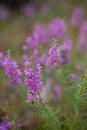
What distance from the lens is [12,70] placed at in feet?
8.33

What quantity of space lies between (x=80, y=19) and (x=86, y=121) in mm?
2626

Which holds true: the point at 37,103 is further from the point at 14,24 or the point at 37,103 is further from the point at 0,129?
the point at 14,24

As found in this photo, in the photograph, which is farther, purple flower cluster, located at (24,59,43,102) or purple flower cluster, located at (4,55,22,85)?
purple flower cluster, located at (4,55,22,85)

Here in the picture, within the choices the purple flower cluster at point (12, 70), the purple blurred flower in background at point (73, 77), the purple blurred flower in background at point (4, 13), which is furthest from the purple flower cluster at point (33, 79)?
the purple blurred flower in background at point (4, 13)

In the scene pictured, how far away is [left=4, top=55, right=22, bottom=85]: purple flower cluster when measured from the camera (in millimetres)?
2521

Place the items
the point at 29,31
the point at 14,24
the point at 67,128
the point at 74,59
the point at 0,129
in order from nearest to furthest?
the point at 0,129, the point at 67,128, the point at 74,59, the point at 29,31, the point at 14,24

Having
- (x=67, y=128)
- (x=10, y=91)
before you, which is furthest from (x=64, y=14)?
(x=67, y=128)

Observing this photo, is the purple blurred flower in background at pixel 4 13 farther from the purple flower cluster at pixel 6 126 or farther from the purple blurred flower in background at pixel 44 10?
the purple flower cluster at pixel 6 126

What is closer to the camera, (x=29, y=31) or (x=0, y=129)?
(x=0, y=129)

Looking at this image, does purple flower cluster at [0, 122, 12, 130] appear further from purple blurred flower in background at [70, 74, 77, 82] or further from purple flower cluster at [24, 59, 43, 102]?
purple blurred flower in background at [70, 74, 77, 82]

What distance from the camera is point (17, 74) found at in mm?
2555

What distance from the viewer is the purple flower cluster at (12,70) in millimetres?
2521

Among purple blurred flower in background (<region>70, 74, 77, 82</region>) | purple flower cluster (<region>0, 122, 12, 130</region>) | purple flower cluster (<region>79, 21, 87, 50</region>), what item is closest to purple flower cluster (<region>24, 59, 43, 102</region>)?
purple flower cluster (<region>0, 122, 12, 130</region>)

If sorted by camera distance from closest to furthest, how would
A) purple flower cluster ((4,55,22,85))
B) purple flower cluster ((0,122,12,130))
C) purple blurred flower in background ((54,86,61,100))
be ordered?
purple flower cluster ((4,55,22,85))
purple flower cluster ((0,122,12,130))
purple blurred flower in background ((54,86,61,100))
